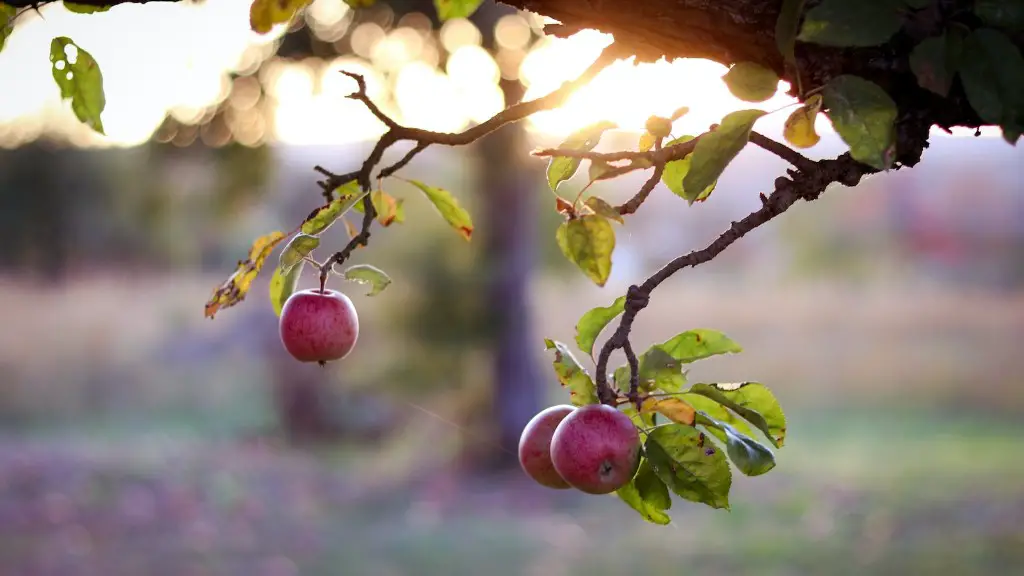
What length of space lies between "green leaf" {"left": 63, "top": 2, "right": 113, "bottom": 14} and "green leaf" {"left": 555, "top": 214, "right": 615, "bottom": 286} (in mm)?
512

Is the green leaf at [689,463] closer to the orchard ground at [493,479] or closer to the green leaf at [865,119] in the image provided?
the green leaf at [865,119]

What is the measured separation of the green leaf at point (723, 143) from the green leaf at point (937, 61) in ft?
0.39

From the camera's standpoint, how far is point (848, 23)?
73 cm

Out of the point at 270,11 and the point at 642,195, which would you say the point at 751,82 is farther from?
the point at 270,11

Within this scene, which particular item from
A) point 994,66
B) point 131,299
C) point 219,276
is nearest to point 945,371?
point 219,276

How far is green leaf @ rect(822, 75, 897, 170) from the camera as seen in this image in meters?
0.75

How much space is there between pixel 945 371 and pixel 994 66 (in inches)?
335

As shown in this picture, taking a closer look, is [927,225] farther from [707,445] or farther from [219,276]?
[707,445]

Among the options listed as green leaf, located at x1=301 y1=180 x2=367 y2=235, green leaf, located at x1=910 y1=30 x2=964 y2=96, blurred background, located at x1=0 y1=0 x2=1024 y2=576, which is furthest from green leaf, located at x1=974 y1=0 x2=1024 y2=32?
blurred background, located at x1=0 y1=0 x2=1024 y2=576

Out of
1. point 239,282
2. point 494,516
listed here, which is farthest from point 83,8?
point 494,516

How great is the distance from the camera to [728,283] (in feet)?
33.2

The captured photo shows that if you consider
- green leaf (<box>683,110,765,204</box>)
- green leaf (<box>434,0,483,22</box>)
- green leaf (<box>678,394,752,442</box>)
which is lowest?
green leaf (<box>678,394,752,442</box>)

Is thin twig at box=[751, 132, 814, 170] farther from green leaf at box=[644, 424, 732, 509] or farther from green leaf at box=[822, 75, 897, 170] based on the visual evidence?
green leaf at box=[644, 424, 732, 509]

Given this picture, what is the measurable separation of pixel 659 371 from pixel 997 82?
37 centimetres
